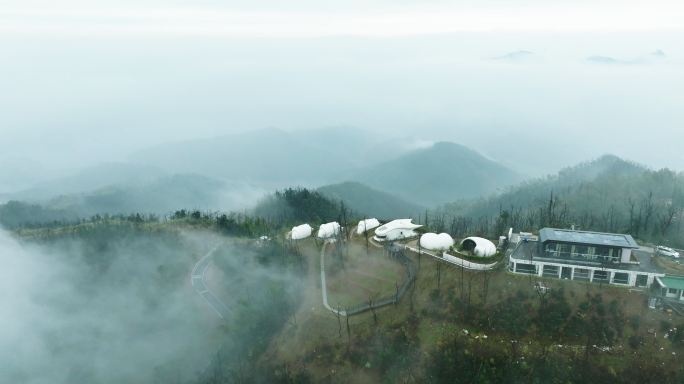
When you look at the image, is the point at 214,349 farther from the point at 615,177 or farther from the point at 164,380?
the point at 615,177

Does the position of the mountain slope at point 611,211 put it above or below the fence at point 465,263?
below

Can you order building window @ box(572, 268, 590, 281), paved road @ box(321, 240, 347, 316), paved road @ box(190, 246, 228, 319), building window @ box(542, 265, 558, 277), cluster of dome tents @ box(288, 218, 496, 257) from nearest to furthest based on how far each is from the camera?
building window @ box(572, 268, 590, 281)
building window @ box(542, 265, 558, 277)
paved road @ box(321, 240, 347, 316)
cluster of dome tents @ box(288, 218, 496, 257)
paved road @ box(190, 246, 228, 319)

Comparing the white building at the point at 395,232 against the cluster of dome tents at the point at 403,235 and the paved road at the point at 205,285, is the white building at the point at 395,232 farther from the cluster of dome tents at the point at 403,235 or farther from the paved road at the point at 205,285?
the paved road at the point at 205,285

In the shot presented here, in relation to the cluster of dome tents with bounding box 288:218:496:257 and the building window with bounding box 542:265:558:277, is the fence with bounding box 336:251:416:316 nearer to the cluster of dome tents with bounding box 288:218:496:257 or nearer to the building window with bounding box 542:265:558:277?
the cluster of dome tents with bounding box 288:218:496:257

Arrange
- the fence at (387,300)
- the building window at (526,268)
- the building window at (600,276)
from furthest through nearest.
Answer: the fence at (387,300), the building window at (526,268), the building window at (600,276)

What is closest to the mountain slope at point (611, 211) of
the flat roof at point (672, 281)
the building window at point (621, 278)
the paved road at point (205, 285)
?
the building window at point (621, 278)

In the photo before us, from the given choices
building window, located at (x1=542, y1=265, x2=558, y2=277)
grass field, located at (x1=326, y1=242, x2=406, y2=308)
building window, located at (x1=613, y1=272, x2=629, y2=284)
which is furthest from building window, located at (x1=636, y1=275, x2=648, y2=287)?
grass field, located at (x1=326, y1=242, x2=406, y2=308)
